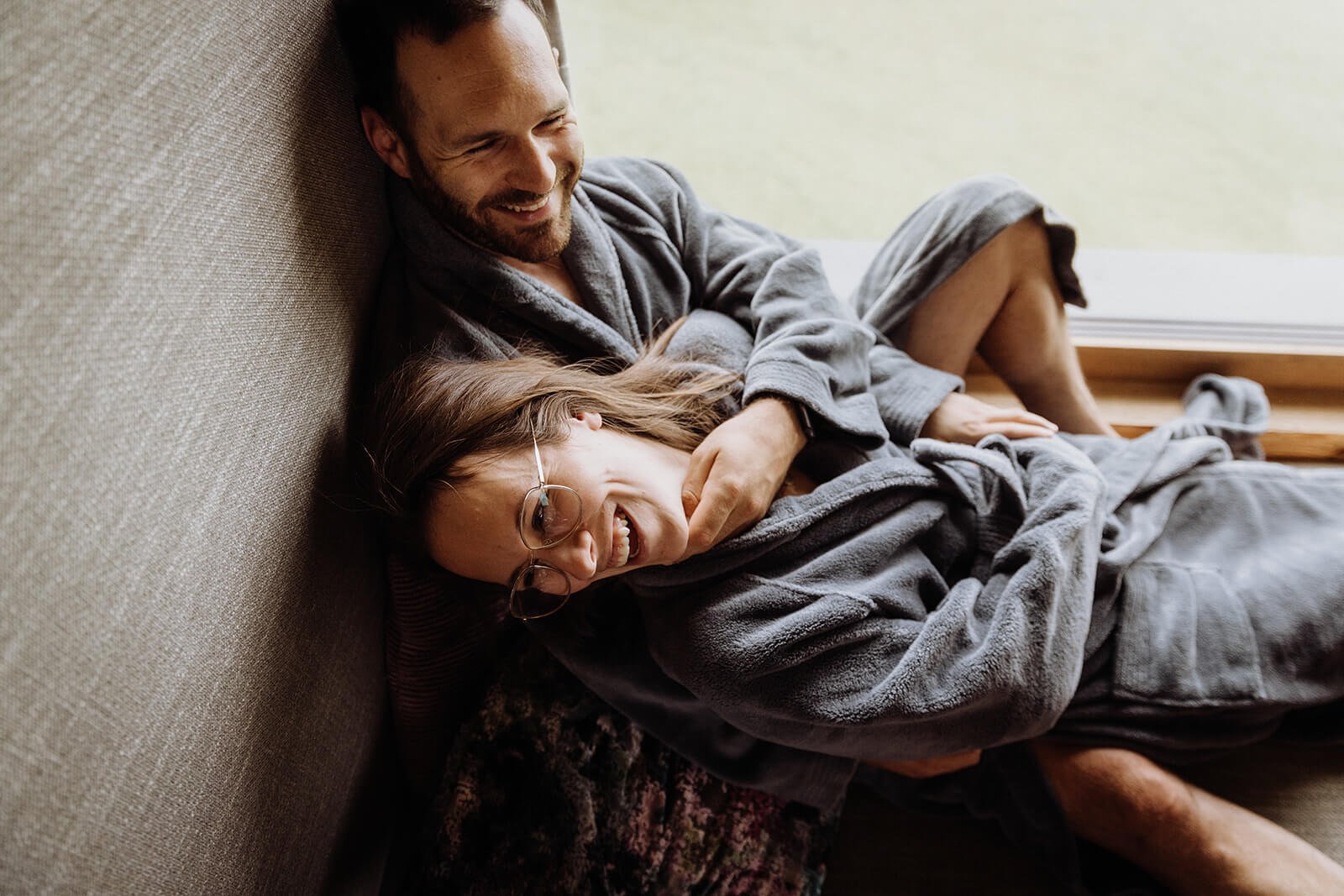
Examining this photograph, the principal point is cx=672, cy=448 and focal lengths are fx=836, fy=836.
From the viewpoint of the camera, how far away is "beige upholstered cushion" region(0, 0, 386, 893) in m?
0.55

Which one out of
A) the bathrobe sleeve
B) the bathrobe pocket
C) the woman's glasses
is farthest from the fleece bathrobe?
the bathrobe pocket

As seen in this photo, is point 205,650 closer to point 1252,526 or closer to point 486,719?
point 486,719

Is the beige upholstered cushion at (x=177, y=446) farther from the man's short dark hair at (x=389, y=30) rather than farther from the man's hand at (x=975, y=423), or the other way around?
the man's hand at (x=975, y=423)

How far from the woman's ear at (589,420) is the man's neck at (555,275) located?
0.20 m

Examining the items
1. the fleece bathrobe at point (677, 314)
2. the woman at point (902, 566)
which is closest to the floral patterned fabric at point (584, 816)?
the fleece bathrobe at point (677, 314)

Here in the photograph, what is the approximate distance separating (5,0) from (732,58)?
170cm

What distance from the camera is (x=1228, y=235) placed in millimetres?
1686

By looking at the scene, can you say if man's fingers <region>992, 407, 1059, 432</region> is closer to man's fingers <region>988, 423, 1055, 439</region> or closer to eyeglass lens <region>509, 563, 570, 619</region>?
man's fingers <region>988, 423, 1055, 439</region>

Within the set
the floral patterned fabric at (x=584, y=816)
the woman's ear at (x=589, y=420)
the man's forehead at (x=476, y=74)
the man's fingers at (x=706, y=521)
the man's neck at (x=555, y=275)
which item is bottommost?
the floral patterned fabric at (x=584, y=816)

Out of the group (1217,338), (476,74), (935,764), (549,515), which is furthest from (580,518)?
(1217,338)

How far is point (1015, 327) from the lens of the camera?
1261 millimetres

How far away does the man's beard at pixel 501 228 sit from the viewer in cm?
96

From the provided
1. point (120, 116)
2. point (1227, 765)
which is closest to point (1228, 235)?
point (1227, 765)

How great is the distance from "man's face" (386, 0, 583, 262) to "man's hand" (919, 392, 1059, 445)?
22.9 inches
